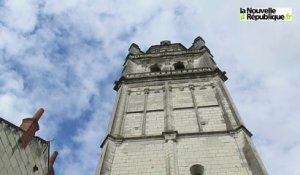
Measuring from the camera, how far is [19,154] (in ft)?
31.4

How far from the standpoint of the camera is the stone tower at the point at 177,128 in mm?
13719

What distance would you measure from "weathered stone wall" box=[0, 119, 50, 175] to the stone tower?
3188 millimetres

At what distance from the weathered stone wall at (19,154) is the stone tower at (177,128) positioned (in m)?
3.19

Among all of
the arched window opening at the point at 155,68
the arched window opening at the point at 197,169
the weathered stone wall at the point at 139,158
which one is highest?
the arched window opening at the point at 155,68

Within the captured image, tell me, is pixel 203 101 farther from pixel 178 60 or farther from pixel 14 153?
pixel 14 153

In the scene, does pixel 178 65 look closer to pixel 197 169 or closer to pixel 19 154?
pixel 197 169

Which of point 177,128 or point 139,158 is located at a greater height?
point 177,128

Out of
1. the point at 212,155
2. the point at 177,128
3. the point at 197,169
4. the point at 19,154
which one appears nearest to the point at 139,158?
the point at 197,169

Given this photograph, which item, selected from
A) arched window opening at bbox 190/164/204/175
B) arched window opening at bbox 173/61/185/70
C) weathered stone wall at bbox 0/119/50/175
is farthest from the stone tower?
weathered stone wall at bbox 0/119/50/175

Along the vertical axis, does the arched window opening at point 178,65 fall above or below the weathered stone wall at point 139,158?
above

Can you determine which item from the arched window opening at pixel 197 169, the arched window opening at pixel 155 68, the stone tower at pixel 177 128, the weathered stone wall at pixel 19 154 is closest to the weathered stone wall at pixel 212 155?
the stone tower at pixel 177 128

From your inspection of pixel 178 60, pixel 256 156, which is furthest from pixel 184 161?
pixel 178 60

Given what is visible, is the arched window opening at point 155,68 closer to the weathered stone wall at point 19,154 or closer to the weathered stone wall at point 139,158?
the weathered stone wall at point 139,158

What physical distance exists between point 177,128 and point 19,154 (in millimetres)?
7920
